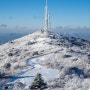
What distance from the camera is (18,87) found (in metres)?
73.0

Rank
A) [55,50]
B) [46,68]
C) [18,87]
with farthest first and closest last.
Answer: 1. [55,50]
2. [46,68]
3. [18,87]

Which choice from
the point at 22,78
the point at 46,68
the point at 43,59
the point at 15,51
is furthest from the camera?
the point at 15,51

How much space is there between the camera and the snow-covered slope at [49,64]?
7770 cm

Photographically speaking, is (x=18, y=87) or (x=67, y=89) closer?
(x=67, y=89)

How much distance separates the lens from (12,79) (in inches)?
3679

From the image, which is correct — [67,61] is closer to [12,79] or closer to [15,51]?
[12,79]

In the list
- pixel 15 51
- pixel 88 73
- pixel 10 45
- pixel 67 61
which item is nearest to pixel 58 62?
pixel 67 61

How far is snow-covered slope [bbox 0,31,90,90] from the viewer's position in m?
77.7

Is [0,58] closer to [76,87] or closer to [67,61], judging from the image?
[67,61]

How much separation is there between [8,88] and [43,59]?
157 feet

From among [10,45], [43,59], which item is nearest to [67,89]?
[43,59]

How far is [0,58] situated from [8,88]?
63.7m

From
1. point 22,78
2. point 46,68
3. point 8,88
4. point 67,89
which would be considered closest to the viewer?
point 67,89

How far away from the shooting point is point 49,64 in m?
114
